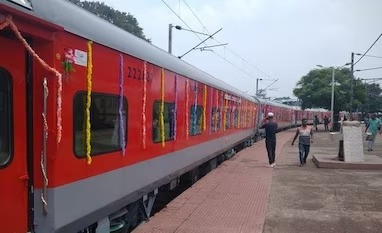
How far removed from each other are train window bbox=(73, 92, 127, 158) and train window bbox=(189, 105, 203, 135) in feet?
13.2

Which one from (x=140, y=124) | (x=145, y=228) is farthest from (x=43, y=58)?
(x=145, y=228)

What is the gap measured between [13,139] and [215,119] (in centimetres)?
905

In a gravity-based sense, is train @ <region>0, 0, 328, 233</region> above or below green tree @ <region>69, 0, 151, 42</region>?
below

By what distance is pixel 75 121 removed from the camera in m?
4.30

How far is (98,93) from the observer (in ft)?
15.5

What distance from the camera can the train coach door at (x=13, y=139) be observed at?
3471 mm

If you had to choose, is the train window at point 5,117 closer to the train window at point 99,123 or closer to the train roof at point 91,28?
the train roof at point 91,28

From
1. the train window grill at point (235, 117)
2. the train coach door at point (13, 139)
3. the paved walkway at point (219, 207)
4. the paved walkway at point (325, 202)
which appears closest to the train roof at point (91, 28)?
the train coach door at point (13, 139)

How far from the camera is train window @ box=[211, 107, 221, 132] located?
39.4 feet

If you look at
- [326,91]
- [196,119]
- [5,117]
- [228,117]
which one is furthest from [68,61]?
[326,91]

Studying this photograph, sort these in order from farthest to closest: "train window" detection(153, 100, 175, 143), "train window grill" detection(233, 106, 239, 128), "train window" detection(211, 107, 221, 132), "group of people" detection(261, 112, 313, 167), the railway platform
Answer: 1. "train window grill" detection(233, 106, 239, 128)
2. "group of people" detection(261, 112, 313, 167)
3. "train window" detection(211, 107, 221, 132)
4. "train window" detection(153, 100, 175, 143)
5. the railway platform

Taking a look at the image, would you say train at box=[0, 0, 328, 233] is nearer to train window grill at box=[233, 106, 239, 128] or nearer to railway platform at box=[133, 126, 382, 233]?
railway platform at box=[133, 126, 382, 233]

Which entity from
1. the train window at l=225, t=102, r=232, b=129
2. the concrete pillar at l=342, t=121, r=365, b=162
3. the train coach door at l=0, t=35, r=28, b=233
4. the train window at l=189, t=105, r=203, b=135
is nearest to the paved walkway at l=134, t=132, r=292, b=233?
the train window at l=189, t=105, r=203, b=135

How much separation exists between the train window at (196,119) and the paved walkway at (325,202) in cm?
203
